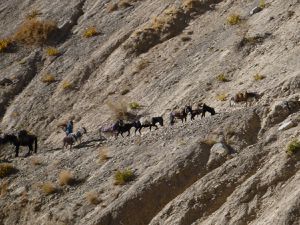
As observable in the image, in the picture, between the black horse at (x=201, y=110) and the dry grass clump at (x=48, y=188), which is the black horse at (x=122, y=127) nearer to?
the black horse at (x=201, y=110)

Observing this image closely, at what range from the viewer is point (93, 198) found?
26.0 meters

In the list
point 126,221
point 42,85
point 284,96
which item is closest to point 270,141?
point 284,96

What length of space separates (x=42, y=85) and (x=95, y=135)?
9.47 m

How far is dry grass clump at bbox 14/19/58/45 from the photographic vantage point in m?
45.8

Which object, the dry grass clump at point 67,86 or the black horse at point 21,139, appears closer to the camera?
the black horse at point 21,139

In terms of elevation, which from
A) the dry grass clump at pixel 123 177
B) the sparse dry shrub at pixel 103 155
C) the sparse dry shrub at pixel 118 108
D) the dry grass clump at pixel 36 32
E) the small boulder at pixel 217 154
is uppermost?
the dry grass clump at pixel 36 32

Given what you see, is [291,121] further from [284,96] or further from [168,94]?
[168,94]

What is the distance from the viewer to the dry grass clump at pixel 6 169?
2971cm

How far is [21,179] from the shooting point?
95.8 feet

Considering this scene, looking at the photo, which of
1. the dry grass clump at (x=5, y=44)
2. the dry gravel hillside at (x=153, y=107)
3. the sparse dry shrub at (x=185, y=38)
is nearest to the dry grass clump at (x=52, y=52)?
the dry gravel hillside at (x=153, y=107)

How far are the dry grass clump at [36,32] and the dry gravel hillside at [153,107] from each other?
0.33 feet

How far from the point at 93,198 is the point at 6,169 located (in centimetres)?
593

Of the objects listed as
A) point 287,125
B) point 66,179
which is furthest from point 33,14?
point 287,125

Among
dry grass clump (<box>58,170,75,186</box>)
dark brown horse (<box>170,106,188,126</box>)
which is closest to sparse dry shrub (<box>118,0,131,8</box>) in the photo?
dark brown horse (<box>170,106,188,126</box>)
